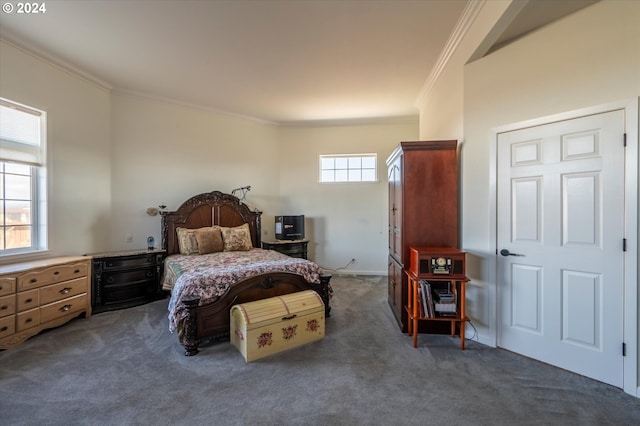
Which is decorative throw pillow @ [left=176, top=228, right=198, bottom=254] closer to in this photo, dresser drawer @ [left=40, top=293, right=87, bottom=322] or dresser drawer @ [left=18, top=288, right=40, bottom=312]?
dresser drawer @ [left=40, top=293, right=87, bottom=322]

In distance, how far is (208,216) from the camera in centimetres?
470

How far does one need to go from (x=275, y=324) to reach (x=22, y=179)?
3355 mm

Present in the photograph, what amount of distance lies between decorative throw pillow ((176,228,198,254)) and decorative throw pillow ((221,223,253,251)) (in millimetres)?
441

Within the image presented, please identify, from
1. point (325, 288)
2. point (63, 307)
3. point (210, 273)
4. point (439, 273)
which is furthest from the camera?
point (325, 288)

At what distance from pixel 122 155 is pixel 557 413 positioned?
5.58 metres

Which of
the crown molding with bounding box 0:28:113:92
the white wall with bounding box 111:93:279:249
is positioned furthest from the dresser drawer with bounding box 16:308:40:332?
the crown molding with bounding box 0:28:113:92

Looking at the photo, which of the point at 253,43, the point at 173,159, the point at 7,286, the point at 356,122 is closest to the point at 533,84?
the point at 253,43

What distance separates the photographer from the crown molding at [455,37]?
245cm

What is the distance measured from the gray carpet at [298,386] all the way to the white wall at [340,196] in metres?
2.73

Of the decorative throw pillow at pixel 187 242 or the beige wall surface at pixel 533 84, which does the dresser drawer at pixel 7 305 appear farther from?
the beige wall surface at pixel 533 84

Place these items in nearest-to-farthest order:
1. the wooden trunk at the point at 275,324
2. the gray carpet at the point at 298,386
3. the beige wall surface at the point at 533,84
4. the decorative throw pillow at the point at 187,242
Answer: the gray carpet at the point at 298,386 < the beige wall surface at the point at 533,84 < the wooden trunk at the point at 275,324 < the decorative throw pillow at the point at 187,242

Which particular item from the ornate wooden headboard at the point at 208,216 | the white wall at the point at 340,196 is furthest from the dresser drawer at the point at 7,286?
the white wall at the point at 340,196

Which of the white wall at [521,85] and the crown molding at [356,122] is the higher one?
the crown molding at [356,122]

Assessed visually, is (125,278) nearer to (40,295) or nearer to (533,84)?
(40,295)
